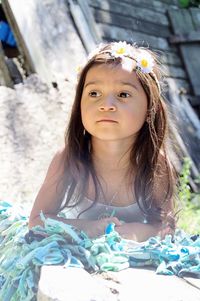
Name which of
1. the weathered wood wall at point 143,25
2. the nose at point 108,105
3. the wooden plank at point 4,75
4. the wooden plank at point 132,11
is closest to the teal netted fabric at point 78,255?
the nose at point 108,105

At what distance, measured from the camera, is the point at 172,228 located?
2230 mm

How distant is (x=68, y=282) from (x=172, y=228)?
0.83 meters

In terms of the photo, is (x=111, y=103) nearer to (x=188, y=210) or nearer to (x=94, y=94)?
(x=94, y=94)

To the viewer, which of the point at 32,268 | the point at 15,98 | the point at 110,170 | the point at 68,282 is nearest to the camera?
the point at 68,282

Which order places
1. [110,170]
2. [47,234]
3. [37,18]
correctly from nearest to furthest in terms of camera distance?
[47,234], [110,170], [37,18]

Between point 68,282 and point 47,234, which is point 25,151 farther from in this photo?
point 68,282

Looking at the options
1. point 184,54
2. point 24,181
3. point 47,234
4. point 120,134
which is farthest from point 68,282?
point 184,54

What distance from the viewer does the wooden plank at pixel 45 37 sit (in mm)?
4586

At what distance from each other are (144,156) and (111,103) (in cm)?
32

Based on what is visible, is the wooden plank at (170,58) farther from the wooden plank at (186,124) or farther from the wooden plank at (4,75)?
the wooden plank at (4,75)

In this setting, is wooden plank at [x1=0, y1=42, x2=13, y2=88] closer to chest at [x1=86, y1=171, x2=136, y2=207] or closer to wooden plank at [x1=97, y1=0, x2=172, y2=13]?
wooden plank at [x1=97, y1=0, x2=172, y2=13]

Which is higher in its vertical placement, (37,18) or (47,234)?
(37,18)

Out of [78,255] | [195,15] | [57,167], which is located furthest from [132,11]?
[78,255]

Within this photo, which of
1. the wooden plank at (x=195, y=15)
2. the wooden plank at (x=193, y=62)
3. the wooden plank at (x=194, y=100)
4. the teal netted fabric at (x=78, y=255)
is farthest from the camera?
the wooden plank at (x=195, y=15)
